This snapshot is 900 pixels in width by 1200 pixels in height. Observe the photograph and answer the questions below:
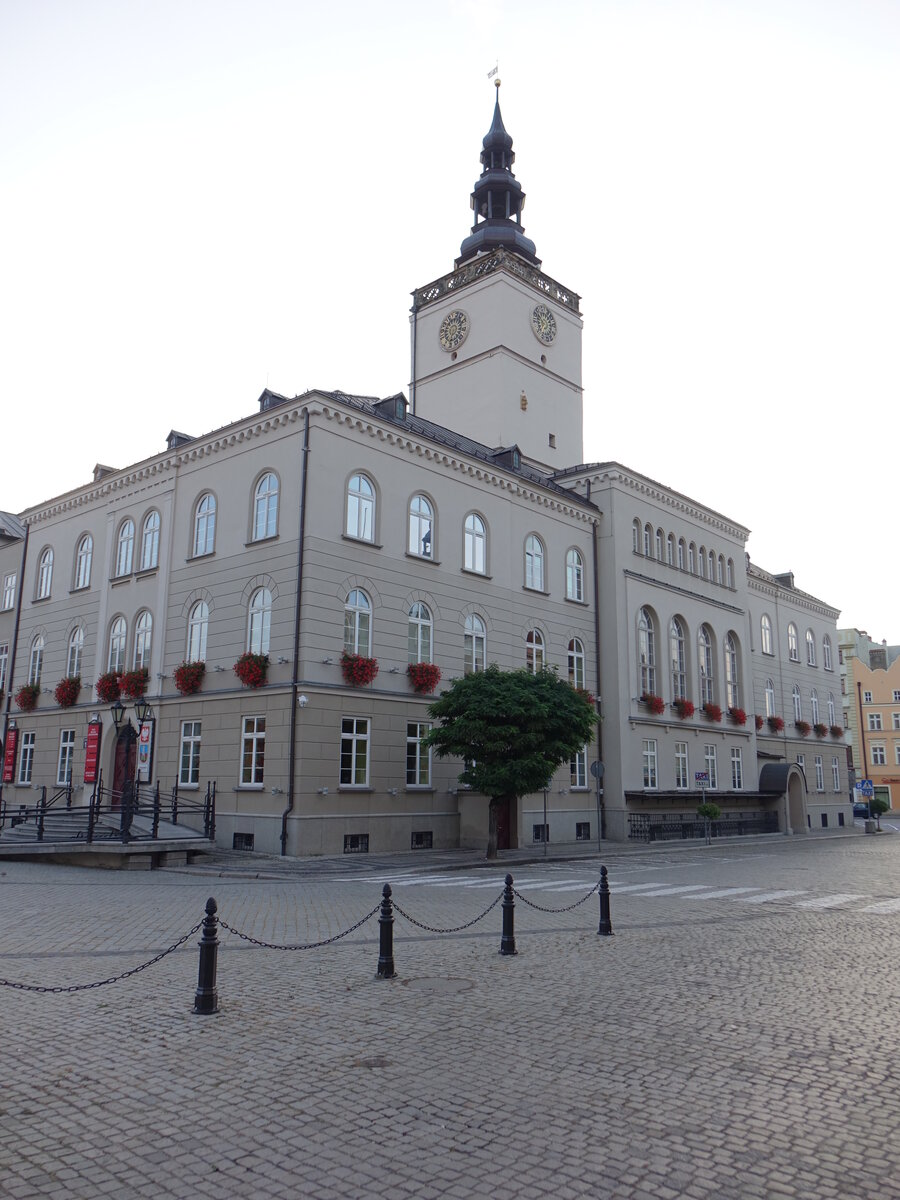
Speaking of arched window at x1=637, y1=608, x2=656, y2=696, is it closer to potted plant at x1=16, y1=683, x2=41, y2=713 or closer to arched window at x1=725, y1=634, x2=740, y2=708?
arched window at x1=725, y1=634, x2=740, y2=708

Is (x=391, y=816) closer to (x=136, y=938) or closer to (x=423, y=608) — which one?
(x=423, y=608)

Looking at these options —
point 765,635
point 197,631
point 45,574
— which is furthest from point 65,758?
point 765,635

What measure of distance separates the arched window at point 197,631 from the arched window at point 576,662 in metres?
14.0

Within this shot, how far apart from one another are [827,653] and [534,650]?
3357 centimetres

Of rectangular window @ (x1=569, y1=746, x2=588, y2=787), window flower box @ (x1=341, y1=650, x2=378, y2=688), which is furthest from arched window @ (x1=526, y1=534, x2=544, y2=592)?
window flower box @ (x1=341, y1=650, x2=378, y2=688)

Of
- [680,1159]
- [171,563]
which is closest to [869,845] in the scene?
[171,563]

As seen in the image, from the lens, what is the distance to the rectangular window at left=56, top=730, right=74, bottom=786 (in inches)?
1286

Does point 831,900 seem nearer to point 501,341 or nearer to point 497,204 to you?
point 501,341

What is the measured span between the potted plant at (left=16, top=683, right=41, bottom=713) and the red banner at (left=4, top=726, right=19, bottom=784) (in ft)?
3.56

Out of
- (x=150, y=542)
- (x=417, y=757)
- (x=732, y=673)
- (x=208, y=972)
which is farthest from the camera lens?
(x=732, y=673)

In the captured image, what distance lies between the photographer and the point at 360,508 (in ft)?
91.8

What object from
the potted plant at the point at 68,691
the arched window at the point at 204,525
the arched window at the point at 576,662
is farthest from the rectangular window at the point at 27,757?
the arched window at the point at 576,662

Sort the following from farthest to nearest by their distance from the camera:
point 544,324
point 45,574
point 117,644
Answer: point 544,324 < point 45,574 < point 117,644

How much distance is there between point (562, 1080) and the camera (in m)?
6.76
